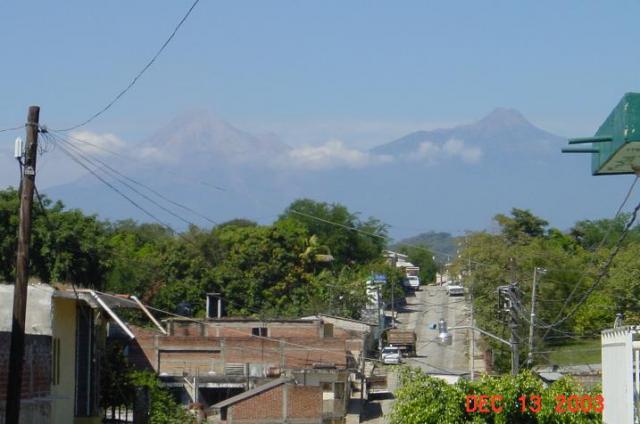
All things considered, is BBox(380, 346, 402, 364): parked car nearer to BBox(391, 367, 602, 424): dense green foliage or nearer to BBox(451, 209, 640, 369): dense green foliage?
BBox(451, 209, 640, 369): dense green foliage

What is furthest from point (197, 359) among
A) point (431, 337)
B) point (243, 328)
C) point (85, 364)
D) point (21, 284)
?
point (21, 284)

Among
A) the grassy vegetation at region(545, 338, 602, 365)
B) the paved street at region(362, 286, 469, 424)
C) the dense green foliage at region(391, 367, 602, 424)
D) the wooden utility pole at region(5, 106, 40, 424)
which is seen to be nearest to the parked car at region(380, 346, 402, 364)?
the paved street at region(362, 286, 469, 424)

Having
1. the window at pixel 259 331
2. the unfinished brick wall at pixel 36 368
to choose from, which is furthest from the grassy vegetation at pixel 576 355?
the unfinished brick wall at pixel 36 368

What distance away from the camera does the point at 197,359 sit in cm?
5591

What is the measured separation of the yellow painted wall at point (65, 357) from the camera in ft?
83.3

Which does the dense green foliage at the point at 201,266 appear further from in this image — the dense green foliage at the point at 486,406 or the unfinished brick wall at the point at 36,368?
the dense green foliage at the point at 486,406

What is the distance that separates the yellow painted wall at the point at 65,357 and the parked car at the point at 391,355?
132 ft

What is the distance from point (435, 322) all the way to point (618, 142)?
84.0 metres

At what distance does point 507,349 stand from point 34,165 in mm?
41855

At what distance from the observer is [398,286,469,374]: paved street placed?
70.9 metres

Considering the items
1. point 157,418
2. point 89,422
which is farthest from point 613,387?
point 157,418

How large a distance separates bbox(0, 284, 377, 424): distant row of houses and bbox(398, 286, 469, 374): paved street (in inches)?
196

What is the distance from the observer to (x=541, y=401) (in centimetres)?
2205

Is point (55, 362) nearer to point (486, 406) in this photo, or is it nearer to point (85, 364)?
point (85, 364)
